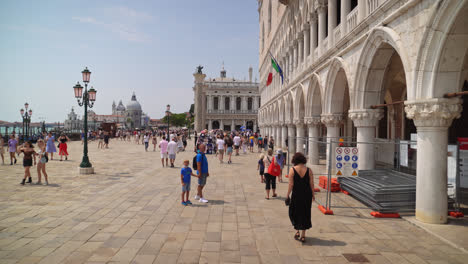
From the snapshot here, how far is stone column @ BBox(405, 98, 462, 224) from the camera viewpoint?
585cm

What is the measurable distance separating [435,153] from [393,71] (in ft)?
23.5

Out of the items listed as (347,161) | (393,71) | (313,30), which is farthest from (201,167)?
(313,30)

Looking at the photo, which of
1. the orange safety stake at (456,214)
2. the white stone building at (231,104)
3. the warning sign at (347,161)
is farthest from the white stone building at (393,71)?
the white stone building at (231,104)

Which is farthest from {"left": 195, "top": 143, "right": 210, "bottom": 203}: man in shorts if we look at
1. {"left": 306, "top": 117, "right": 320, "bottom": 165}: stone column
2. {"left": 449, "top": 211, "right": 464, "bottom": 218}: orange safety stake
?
{"left": 306, "top": 117, "right": 320, "bottom": 165}: stone column

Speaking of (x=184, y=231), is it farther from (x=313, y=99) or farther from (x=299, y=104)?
(x=299, y=104)

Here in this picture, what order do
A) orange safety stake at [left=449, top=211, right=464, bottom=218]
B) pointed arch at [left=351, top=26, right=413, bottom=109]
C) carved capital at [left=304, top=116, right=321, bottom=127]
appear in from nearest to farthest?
orange safety stake at [left=449, top=211, right=464, bottom=218] → pointed arch at [left=351, top=26, right=413, bottom=109] → carved capital at [left=304, top=116, right=321, bottom=127]

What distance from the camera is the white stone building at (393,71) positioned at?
5.86 metres

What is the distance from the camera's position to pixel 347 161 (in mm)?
7469

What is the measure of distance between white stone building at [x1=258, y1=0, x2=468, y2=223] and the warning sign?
147cm

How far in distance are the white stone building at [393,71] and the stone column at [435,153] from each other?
17mm

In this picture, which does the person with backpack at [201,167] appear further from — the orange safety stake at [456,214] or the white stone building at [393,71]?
the orange safety stake at [456,214]

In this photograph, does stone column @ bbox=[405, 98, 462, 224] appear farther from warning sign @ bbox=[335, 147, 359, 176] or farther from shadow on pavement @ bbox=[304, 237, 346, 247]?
shadow on pavement @ bbox=[304, 237, 346, 247]

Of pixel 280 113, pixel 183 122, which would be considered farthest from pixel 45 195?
pixel 183 122

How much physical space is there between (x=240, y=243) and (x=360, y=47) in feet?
24.0
